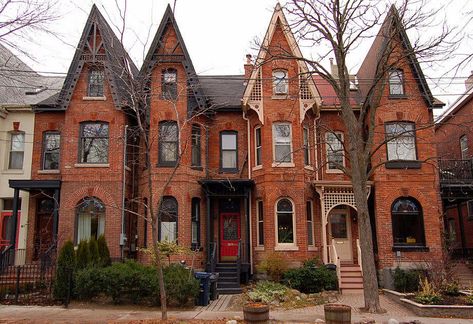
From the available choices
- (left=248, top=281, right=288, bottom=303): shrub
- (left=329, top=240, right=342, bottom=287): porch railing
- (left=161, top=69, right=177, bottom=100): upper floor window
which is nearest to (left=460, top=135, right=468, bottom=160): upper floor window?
(left=329, top=240, right=342, bottom=287): porch railing

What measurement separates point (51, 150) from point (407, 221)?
16.9 meters

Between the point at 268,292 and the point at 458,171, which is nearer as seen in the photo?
the point at 268,292

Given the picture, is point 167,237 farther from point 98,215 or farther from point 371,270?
point 371,270

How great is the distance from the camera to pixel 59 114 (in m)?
20.1

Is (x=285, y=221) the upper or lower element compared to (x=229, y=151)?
lower

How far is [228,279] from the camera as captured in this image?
17.4 meters

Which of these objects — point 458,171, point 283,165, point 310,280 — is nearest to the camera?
point 310,280

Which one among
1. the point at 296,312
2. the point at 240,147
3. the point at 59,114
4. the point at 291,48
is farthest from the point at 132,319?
the point at 291,48

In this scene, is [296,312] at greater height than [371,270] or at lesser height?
lesser

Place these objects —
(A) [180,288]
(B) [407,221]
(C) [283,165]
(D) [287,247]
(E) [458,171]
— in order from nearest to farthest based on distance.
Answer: (A) [180,288], (D) [287,247], (C) [283,165], (B) [407,221], (E) [458,171]

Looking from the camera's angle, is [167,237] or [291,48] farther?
[291,48]

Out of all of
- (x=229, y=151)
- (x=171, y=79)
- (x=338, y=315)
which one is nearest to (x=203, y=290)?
(x=338, y=315)

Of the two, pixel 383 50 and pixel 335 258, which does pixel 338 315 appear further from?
pixel 383 50

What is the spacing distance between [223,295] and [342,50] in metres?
10.1
